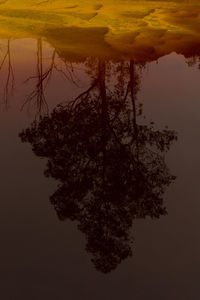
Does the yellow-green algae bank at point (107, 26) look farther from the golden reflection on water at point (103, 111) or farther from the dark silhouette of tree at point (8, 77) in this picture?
the dark silhouette of tree at point (8, 77)

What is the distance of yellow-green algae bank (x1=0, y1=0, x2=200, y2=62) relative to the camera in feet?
42.0

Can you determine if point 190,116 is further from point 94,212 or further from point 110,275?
point 110,275

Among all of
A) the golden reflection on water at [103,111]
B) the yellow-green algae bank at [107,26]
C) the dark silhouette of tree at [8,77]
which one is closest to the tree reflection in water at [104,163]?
the golden reflection on water at [103,111]

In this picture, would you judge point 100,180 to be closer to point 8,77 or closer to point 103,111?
point 103,111

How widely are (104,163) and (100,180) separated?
566 millimetres

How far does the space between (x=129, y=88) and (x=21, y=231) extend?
6.01 meters

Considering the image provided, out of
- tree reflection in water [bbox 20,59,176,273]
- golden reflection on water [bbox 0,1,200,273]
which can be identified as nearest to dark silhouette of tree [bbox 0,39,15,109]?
golden reflection on water [bbox 0,1,200,273]

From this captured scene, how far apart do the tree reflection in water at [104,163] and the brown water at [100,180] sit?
0.02m

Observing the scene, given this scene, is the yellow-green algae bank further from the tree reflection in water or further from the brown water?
the tree reflection in water

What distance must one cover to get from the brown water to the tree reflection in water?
22 mm

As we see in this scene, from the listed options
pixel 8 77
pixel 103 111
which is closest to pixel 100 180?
pixel 103 111

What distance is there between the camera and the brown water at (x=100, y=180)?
5746 millimetres

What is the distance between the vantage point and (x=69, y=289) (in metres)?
5.49

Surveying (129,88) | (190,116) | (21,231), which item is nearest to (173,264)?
(21,231)
